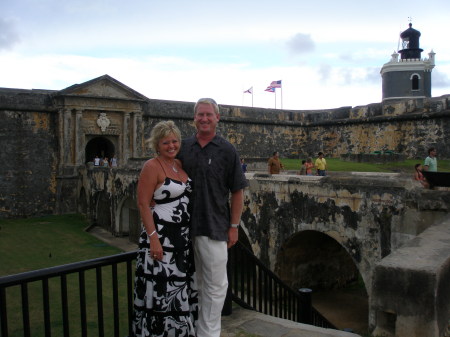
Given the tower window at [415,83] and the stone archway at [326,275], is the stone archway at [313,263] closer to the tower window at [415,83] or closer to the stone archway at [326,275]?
the stone archway at [326,275]

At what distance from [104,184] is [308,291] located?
12.1 m

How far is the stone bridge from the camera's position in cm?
265

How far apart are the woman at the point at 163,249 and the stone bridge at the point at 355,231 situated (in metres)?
1.21

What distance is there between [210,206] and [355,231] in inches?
204

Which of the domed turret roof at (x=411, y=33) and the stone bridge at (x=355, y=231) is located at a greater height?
the domed turret roof at (x=411, y=33)

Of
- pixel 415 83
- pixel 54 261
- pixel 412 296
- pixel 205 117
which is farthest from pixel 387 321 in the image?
pixel 415 83

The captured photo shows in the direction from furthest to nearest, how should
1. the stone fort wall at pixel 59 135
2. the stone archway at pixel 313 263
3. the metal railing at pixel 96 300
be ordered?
the stone fort wall at pixel 59 135
the stone archway at pixel 313 263
the metal railing at pixel 96 300

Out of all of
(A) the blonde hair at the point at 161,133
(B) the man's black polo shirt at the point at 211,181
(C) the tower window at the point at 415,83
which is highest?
(C) the tower window at the point at 415,83

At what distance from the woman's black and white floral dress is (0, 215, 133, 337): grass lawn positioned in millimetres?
4275

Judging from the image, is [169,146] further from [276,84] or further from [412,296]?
[276,84]

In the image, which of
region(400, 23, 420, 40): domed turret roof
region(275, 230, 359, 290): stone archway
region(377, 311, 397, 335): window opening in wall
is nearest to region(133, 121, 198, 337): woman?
region(377, 311, 397, 335): window opening in wall

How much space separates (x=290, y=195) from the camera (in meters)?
8.34

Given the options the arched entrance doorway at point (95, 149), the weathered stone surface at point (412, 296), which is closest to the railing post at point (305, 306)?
the weathered stone surface at point (412, 296)

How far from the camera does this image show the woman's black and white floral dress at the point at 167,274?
2.47 metres
